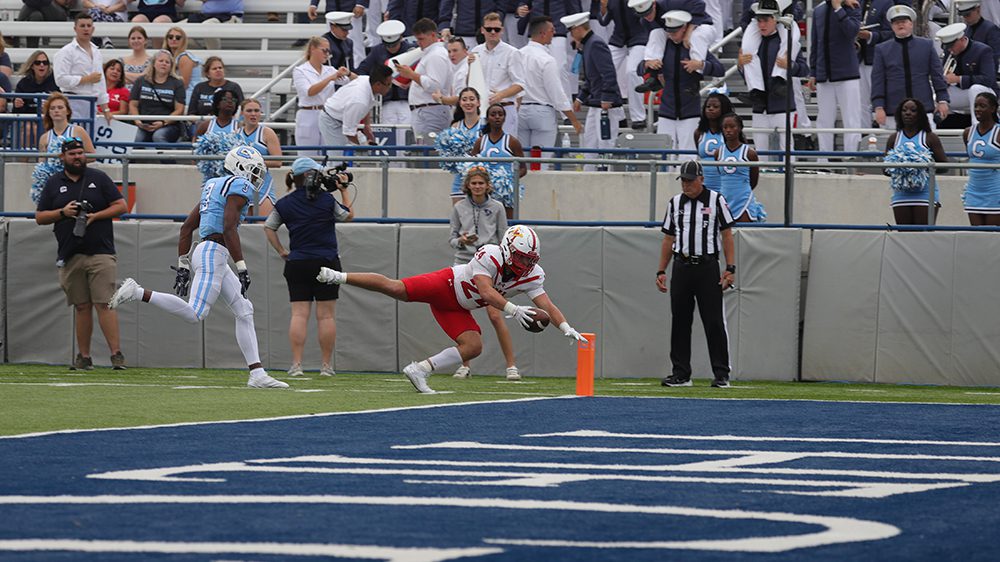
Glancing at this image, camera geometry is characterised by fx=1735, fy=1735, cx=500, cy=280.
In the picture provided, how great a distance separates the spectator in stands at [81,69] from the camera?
1970cm

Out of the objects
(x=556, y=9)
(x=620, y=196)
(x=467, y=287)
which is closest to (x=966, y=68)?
(x=620, y=196)

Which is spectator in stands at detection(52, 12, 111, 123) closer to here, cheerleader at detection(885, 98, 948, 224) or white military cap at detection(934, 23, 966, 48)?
Result: cheerleader at detection(885, 98, 948, 224)

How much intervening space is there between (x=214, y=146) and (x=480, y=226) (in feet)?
10.5

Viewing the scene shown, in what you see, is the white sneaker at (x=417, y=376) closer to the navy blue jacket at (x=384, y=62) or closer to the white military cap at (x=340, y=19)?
the navy blue jacket at (x=384, y=62)

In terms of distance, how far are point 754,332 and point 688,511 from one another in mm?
9906

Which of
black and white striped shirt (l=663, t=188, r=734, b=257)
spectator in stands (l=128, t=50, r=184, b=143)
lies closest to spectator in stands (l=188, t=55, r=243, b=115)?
spectator in stands (l=128, t=50, r=184, b=143)

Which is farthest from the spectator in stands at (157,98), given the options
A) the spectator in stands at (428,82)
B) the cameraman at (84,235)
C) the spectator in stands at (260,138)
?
the cameraman at (84,235)

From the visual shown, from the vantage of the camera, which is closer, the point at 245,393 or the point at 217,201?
the point at 245,393

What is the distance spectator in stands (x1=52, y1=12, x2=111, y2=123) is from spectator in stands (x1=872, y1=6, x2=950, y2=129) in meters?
8.47

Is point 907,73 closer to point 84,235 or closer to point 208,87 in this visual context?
point 208,87

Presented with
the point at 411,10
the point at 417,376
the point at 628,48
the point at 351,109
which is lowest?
A: the point at 417,376

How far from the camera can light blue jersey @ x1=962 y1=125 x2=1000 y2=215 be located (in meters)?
15.5

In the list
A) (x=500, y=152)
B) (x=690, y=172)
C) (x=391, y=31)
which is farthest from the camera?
(x=391, y=31)

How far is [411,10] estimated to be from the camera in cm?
2106
